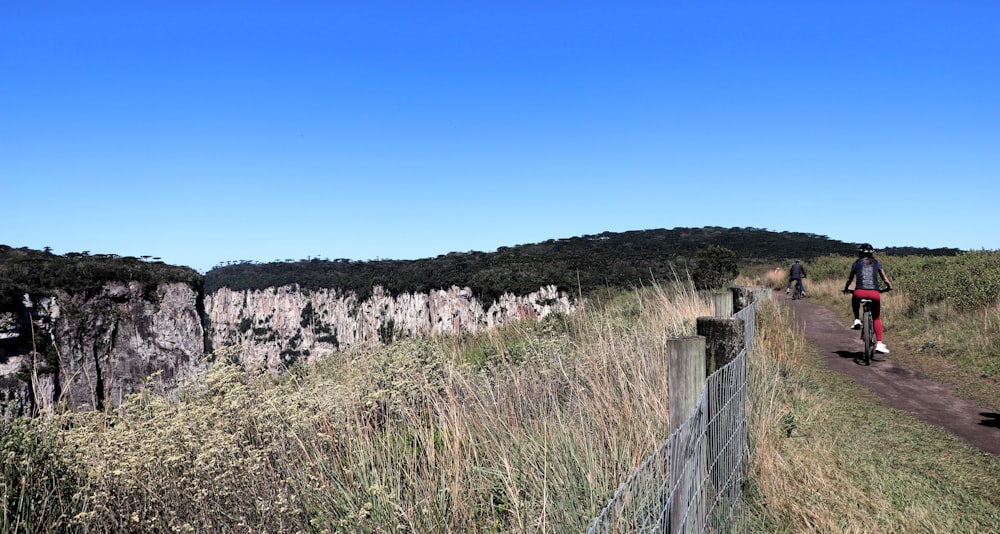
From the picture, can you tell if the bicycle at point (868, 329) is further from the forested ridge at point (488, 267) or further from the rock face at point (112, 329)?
the rock face at point (112, 329)

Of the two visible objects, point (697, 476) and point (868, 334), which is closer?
point (697, 476)

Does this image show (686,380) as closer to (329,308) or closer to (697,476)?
(697,476)

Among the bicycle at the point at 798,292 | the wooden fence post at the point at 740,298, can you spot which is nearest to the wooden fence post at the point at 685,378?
the wooden fence post at the point at 740,298

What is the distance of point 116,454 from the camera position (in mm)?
3936

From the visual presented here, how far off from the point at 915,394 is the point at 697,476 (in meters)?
7.28

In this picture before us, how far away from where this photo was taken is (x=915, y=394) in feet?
26.5

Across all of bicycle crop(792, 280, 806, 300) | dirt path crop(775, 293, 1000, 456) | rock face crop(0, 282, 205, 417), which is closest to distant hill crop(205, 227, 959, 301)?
bicycle crop(792, 280, 806, 300)

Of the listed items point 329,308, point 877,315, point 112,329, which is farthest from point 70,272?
point 877,315

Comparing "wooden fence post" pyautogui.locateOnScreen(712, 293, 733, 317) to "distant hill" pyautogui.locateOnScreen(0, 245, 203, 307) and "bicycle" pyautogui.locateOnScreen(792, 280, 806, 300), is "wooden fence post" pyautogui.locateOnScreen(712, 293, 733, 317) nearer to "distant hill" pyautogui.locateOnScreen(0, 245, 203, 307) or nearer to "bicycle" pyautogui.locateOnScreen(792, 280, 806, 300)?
"bicycle" pyautogui.locateOnScreen(792, 280, 806, 300)

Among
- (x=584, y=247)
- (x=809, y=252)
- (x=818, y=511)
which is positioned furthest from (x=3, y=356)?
(x=809, y=252)

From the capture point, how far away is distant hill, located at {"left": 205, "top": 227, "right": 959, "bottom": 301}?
53812mm

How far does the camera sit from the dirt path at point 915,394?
6434 millimetres

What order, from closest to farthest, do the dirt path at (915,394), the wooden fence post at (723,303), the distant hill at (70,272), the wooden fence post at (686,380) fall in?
the wooden fence post at (686,380)
the wooden fence post at (723,303)
the dirt path at (915,394)
the distant hill at (70,272)

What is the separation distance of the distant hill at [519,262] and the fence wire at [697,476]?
125 feet
